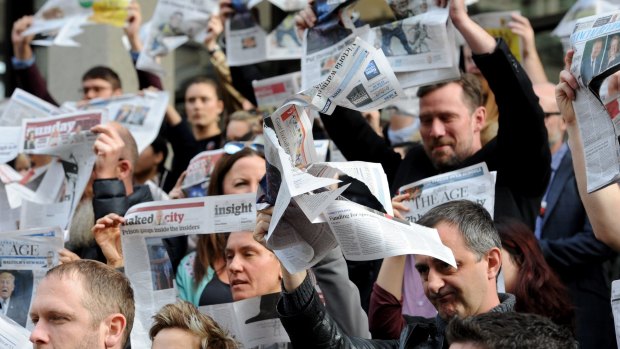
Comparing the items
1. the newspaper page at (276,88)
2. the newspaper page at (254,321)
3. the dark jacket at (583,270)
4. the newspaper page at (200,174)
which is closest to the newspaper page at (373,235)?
the newspaper page at (254,321)

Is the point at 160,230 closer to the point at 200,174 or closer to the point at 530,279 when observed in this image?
the point at 200,174

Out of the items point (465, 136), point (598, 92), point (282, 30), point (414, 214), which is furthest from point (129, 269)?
point (282, 30)

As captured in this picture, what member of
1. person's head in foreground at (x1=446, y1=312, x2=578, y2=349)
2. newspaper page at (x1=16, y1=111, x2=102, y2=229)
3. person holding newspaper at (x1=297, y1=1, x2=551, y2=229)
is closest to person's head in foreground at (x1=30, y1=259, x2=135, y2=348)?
newspaper page at (x1=16, y1=111, x2=102, y2=229)

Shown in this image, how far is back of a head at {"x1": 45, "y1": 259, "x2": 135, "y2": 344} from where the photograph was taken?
3635 millimetres

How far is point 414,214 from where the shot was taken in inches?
171

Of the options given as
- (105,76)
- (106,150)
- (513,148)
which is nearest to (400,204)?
(513,148)

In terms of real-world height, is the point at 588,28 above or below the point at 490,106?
above

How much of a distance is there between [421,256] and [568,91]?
0.66 meters

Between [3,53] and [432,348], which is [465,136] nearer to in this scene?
[432,348]

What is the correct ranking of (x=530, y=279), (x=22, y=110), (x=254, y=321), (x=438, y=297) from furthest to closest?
(x=22, y=110) → (x=530, y=279) → (x=254, y=321) → (x=438, y=297)

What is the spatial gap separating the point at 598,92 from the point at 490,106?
2.15 metres

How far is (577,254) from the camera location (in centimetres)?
493

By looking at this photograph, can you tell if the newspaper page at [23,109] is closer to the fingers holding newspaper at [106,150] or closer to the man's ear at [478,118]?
the fingers holding newspaper at [106,150]

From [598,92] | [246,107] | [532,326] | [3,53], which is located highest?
[598,92]
